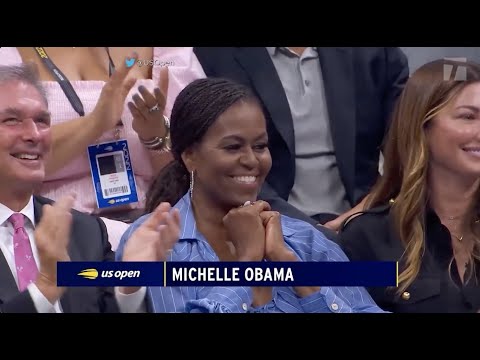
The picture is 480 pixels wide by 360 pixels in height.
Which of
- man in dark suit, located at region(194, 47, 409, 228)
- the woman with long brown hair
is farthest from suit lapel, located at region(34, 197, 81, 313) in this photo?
the woman with long brown hair

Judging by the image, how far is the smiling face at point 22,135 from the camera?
4.31 m

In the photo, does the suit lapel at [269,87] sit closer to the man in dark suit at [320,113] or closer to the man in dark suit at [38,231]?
the man in dark suit at [320,113]

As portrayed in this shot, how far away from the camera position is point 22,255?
4309 millimetres

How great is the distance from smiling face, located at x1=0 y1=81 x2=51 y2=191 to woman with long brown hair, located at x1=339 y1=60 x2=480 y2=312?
4.32 feet

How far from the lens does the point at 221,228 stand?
433cm

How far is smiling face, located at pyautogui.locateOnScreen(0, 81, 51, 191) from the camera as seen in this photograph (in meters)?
4.31

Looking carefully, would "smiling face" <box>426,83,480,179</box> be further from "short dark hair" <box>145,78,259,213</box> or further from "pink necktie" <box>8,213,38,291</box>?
"pink necktie" <box>8,213,38,291</box>

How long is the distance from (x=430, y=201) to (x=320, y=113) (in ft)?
1.94

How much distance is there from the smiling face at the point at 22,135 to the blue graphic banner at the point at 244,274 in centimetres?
53

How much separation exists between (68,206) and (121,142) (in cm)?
35

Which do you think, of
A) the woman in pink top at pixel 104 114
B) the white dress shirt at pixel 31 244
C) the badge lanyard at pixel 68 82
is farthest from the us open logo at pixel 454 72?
the white dress shirt at pixel 31 244

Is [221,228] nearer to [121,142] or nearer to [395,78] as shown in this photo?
[121,142]

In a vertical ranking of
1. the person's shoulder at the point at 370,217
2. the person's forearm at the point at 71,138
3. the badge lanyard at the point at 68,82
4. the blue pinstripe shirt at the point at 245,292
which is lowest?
the blue pinstripe shirt at the point at 245,292
